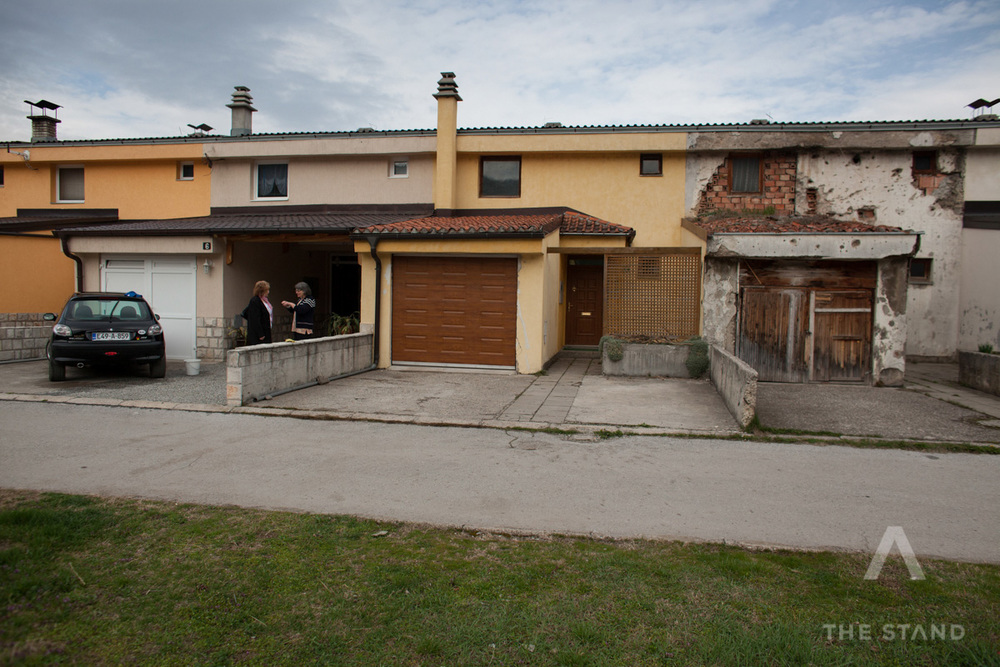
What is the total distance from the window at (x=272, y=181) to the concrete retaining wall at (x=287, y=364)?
7.60 meters

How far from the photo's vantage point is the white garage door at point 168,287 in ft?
47.4

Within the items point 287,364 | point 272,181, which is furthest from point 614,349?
point 272,181

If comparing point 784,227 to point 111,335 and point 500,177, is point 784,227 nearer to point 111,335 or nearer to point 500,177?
point 500,177

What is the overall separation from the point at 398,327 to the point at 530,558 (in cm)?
927

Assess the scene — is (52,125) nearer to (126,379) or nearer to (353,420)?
(126,379)

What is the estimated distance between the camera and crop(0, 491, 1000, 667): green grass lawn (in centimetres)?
283

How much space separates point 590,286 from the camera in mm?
17141

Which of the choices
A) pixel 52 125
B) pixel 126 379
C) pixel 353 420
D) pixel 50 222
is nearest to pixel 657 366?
pixel 353 420

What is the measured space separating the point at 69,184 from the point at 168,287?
7.32m

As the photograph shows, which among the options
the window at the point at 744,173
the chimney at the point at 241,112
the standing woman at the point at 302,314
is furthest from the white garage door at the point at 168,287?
the window at the point at 744,173

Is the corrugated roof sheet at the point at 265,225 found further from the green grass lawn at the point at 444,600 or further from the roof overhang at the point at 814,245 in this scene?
the green grass lawn at the point at 444,600

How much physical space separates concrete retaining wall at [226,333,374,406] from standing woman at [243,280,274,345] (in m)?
0.81

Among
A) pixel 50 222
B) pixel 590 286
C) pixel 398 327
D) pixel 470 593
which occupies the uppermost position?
pixel 50 222

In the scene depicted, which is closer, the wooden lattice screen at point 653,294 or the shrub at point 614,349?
the shrub at point 614,349
